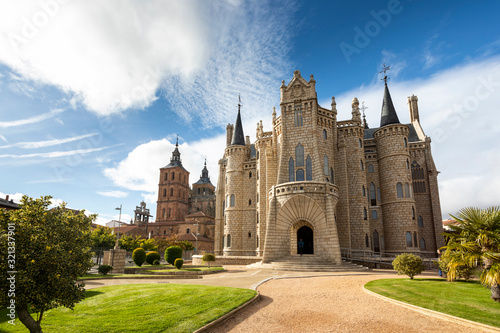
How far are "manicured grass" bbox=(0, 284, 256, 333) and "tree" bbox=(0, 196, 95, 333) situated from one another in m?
1.86

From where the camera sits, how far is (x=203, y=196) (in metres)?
89.8

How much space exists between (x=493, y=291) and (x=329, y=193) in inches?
675

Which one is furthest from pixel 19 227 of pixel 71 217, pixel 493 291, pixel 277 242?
pixel 277 242

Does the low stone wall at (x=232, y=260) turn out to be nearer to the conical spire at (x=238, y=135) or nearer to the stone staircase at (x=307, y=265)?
the stone staircase at (x=307, y=265)

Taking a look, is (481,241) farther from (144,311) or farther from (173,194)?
(173,194)

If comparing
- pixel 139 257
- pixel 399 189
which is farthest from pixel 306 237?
pixel 139 257

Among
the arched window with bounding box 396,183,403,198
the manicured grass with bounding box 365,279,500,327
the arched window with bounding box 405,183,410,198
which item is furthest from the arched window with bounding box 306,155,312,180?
the manicured grass with bounding box 365,279,500,327

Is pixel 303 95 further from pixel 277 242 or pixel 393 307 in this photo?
pixel 393 307

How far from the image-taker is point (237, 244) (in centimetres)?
4012

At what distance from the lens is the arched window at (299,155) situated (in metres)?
31.7

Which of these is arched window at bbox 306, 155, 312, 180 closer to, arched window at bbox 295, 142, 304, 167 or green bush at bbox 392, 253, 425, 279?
arched window at bbox 295, 142, 304, 167

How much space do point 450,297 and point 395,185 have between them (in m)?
24.3

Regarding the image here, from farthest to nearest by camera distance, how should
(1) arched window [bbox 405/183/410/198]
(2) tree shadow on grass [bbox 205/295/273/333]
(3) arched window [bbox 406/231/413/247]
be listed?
(1) arched window [bbox 405/183/410/198] → (3) arched window [bbox 406/231/413/247] → (2) tree shadow on grass [bbox 205/295/273/333]

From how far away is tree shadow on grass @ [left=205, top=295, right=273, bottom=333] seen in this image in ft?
29.3
